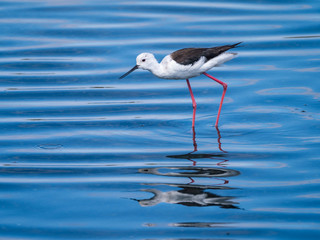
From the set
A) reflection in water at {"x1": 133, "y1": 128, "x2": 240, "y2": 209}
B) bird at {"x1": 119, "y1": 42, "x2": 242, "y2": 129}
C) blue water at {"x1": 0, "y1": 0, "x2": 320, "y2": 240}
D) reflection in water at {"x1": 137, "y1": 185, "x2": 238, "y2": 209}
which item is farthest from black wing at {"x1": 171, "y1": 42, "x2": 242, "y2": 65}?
reflection in water at {"x1": 137, "y1": 185, "x2": 238, "y2": 209}

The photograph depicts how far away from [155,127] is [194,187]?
2.44 m

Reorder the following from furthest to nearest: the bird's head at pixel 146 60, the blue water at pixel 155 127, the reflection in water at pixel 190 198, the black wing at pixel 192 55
→ the bird's head at pixel 146 60, the black wing at pixel 192 55, the reflection in water at pixel 190 198, the blue water at pixel 155 127

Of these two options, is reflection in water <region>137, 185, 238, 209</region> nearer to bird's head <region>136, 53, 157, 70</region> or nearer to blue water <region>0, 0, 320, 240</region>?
blue water <region>0, 0, 320, 240</region>

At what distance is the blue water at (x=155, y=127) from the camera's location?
6898 mm

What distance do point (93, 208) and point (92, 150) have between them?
1.87 m

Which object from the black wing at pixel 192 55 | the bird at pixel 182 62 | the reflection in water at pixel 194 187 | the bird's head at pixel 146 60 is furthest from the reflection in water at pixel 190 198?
the bird's head at pixel 146 60

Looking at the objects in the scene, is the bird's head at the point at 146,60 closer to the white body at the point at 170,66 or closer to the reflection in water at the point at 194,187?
the white body at the point at 170,66

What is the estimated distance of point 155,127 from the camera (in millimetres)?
9781

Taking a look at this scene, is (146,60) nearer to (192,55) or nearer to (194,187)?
(192,55)

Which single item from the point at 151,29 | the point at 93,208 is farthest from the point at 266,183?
the point at 151,29

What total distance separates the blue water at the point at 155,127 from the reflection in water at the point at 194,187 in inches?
0.9

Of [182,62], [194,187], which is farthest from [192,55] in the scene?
[194,187]

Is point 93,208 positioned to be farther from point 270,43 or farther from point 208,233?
point 270,43

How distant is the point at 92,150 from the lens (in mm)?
8914
